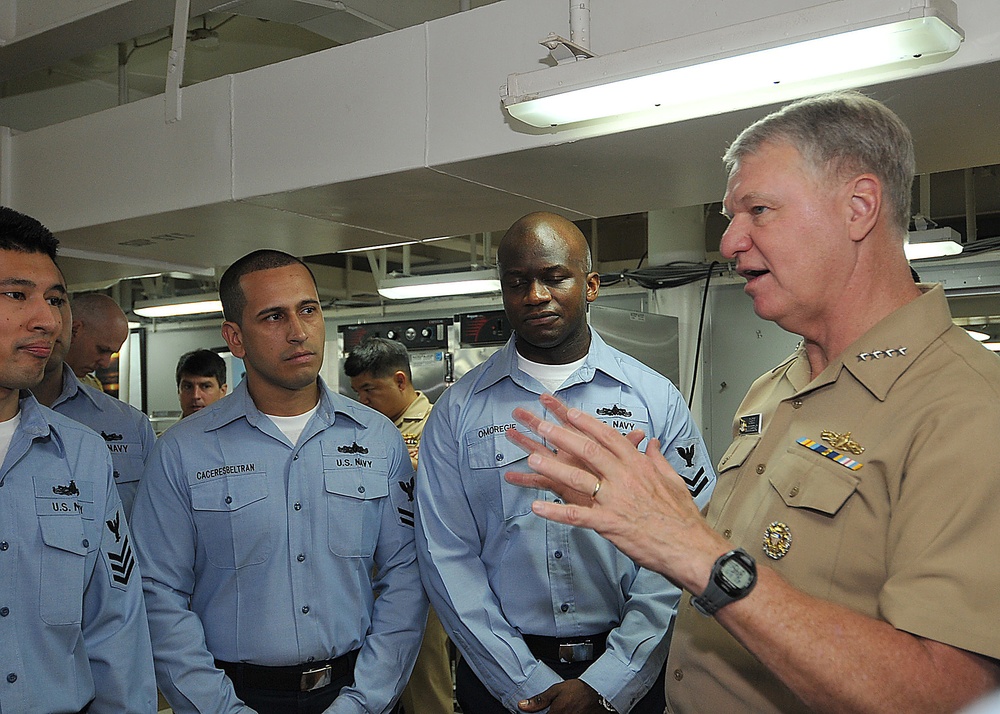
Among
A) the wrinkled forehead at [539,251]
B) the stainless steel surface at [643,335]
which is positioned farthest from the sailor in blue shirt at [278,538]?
the stainless steel surface at [643,335]

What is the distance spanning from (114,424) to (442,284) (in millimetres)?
3001

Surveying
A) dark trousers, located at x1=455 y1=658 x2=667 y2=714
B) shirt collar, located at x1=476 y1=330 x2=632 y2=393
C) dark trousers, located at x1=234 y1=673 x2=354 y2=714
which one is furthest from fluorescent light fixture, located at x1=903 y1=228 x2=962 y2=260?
dark trousers, located at x1=234 y1=673 x2=354 y2=714

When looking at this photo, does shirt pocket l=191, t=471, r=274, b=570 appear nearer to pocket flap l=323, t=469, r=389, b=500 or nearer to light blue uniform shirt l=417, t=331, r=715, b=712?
pocket flap l=323, t=469, r=389, b=500

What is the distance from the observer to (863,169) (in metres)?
1.46

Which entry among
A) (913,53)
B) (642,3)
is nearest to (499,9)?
(642,3)

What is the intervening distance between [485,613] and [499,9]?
1.70 m

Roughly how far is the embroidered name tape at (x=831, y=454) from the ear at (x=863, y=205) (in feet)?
1.14

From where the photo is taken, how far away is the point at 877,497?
4.38ft

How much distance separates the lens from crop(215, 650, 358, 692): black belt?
2.39 metres

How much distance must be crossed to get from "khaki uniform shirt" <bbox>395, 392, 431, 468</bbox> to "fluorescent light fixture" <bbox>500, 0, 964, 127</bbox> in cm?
299

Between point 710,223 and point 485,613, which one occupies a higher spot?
point 710,223

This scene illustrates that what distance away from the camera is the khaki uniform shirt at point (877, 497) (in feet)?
3.84

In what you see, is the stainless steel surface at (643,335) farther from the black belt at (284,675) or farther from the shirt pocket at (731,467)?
the shirt pocket at (731,467)

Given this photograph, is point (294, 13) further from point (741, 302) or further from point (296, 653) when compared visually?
point (741, 302)
